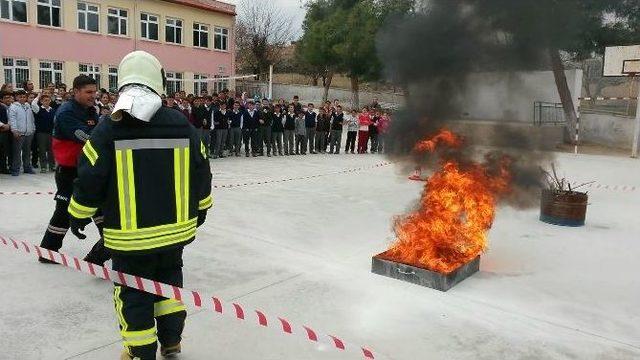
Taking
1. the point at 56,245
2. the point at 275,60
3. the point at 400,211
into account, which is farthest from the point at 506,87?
the point at 275,60

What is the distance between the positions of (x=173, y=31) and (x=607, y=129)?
23.8 meters

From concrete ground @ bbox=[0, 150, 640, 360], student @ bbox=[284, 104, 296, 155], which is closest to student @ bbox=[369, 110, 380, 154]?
student @ bbox=[284, 104, 296, 155]

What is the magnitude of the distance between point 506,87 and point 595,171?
10.1 meters

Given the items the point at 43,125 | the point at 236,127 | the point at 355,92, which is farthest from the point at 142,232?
the point at 355,92

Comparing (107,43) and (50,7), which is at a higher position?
(50,7)

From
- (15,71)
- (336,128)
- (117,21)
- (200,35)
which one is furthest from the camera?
(200,35)

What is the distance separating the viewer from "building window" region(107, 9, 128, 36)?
27.9 m

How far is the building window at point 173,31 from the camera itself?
31.0 meters

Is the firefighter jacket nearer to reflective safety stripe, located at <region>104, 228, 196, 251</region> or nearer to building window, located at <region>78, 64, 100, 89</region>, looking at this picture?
reflective safety stripe, located at <region>104, 228, 196, 251</region>

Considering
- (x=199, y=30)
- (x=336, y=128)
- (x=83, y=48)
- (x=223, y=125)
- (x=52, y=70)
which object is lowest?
(x=336, y=128)

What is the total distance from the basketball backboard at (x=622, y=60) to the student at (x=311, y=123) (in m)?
10.6

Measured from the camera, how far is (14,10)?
24172 millimetres

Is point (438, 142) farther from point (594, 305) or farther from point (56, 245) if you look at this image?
point (56, 245)

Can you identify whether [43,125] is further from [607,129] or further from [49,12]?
[607,129]
